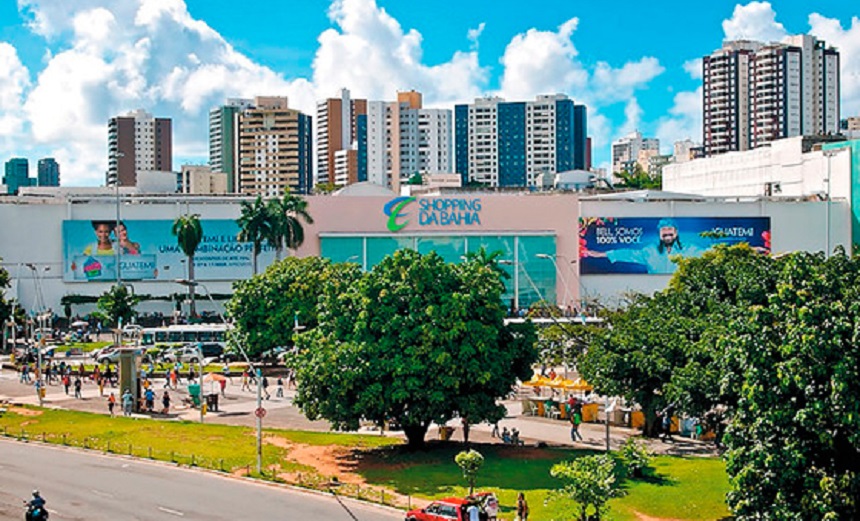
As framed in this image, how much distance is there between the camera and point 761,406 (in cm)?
2836

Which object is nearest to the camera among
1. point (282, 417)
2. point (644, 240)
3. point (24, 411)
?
point (282, 417)

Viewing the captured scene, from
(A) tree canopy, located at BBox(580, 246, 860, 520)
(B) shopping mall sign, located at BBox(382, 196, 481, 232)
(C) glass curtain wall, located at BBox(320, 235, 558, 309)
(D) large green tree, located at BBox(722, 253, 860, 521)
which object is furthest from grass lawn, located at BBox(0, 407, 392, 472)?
(B) shopping mall sign, located at BBox(382, 196, 481, 232)

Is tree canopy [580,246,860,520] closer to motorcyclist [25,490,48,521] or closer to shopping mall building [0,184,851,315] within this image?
motorcyclist [25,490,48,521]

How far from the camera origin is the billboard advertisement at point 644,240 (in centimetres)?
11262

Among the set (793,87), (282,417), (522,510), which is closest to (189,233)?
(282,417)

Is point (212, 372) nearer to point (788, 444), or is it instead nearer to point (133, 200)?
point (133, 200)

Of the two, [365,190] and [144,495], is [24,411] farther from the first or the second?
[365,190]

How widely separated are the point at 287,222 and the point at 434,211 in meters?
16.4

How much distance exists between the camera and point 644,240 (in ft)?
372

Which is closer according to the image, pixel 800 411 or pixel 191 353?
pixel 800 411

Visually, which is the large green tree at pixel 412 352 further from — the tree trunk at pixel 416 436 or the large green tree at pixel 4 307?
the large green tree at pixel 4 307

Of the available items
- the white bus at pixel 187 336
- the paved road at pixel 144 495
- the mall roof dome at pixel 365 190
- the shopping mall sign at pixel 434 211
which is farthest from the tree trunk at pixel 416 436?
the mall roof dome at pixel 365 190

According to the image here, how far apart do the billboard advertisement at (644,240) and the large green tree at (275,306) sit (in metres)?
44.2

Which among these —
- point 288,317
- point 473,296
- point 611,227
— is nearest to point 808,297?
point 473,296
